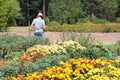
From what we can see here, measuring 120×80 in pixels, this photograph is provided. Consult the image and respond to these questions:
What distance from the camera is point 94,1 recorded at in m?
60.9

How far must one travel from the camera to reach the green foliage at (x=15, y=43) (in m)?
12.9

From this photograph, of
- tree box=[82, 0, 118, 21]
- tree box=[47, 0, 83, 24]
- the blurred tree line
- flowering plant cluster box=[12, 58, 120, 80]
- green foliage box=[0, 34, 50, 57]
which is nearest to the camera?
flowering plant cluster box=[12, 58, 120, 80]

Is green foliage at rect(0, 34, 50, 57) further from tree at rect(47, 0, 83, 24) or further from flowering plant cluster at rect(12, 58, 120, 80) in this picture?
tree at rect(47, 0, 83, 24)

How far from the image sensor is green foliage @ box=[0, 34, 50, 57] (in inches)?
506

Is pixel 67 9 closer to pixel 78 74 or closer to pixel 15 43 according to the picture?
A: pixel 15 43

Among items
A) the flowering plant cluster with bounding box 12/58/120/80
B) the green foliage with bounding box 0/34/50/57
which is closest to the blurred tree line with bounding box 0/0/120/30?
the green foliage with bounding box 0/34/50/57

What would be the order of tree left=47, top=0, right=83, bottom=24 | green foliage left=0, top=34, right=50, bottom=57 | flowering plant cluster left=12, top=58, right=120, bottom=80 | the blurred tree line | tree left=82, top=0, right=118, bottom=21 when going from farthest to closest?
1. tree left=82, top=0, right=118, bottom=21
2. the blurred tree line
3. tree left=47, top=0, right=83, bottom=24
4. green foliage left=0, top=34, right=50, bottom=57
5. flowering plant cluster left=12, top=58, right=120, bottom=80

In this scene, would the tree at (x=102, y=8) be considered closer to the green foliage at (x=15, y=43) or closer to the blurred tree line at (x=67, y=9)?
the blurred tree line at (x=67, y=9)

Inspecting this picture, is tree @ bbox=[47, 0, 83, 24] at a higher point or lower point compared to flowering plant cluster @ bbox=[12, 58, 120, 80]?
lower

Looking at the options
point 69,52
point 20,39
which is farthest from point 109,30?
point 69,52

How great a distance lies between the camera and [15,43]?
1323cm

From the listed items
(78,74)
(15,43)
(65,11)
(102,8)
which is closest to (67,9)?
(65,11)

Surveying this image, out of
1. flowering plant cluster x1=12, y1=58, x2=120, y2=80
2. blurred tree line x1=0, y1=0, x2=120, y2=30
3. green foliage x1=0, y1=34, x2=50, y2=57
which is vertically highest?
flowering plant cluster x1=12, y1=58, x2=120, y2=80

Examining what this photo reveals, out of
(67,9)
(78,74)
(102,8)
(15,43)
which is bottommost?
(102,8)
